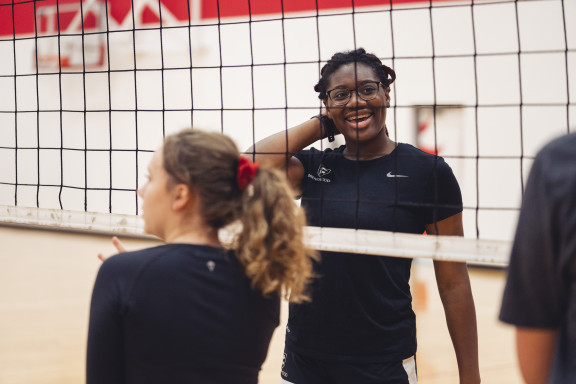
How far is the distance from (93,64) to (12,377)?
5.15 metres

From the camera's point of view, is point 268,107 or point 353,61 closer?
point 353,61

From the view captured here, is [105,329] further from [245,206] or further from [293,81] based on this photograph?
[293,81]

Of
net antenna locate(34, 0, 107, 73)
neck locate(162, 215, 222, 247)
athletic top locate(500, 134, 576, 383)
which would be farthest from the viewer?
net antenna locate(34, 0, 107, 73)

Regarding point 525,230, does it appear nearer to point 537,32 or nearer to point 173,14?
point 537,32

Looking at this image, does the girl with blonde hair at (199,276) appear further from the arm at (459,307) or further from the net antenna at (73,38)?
the net antenna at (73,38)

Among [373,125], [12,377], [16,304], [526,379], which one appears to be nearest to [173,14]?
[16,304]

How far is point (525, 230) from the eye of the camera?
30.8 inches

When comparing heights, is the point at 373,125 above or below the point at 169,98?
below

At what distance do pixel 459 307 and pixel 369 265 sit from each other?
0.88 ft

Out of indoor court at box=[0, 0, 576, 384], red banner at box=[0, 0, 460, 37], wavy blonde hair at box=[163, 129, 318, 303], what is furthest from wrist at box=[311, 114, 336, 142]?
red banner at box=[0, 0, 460, 37]

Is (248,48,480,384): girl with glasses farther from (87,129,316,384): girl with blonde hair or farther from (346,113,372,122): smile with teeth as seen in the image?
(87,129,316,384): girl with blonde hair

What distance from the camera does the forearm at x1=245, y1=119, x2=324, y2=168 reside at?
6.04 ft

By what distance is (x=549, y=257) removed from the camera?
77 cm

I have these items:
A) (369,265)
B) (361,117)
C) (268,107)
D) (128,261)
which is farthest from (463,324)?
(268,107)
